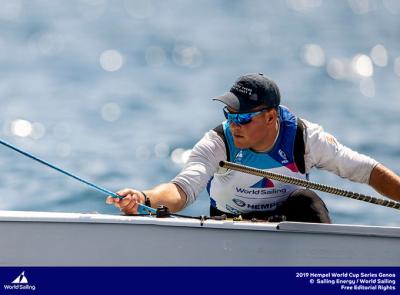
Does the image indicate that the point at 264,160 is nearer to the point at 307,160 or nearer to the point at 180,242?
the point at 307,160

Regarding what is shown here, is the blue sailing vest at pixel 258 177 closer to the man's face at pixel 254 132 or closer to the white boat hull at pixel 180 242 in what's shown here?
the man's face at pixel 254 132

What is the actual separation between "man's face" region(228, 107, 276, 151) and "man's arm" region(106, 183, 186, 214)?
15.4 inches

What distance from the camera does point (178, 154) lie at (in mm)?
12492

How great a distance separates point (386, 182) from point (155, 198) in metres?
1.18

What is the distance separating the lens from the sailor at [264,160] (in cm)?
487

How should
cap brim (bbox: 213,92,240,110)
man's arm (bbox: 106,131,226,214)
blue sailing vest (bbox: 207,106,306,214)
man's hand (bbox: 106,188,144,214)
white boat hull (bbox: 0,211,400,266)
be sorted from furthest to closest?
blue sailing vest (bbox: 207,106,306,214) < cap brim (bbox: 213,92,240,110) < man's arm (bbox: 106,131,226,214) < man's hand (bbox: 106,188,144,214) < white boat hull (bbox: 0,211,400,266)
